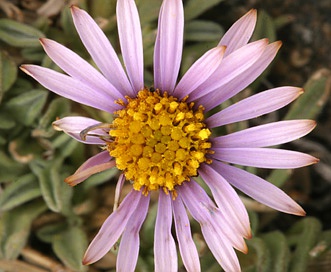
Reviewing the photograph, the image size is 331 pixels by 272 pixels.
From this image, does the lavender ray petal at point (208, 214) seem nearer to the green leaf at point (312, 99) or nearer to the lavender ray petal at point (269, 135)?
the lavender ray petal at point (269, 135)

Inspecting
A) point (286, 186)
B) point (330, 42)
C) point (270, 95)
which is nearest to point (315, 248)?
point (286, 186)

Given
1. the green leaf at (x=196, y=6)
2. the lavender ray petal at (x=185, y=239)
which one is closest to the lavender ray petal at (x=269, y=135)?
the lavender ray petal at (x=185, y=239)

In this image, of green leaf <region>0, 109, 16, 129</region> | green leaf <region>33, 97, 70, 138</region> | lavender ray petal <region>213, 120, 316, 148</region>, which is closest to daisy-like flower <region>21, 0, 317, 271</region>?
lavender ray petal <region>213, 120, 316, 148</region>

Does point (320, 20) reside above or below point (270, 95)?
above

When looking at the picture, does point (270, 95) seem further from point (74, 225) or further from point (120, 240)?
point (74, 225)

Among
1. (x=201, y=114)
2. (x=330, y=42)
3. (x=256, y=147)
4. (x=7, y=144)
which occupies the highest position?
(x=330, y=42)

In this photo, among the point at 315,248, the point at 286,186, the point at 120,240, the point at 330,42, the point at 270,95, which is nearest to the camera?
the point at 270,95
